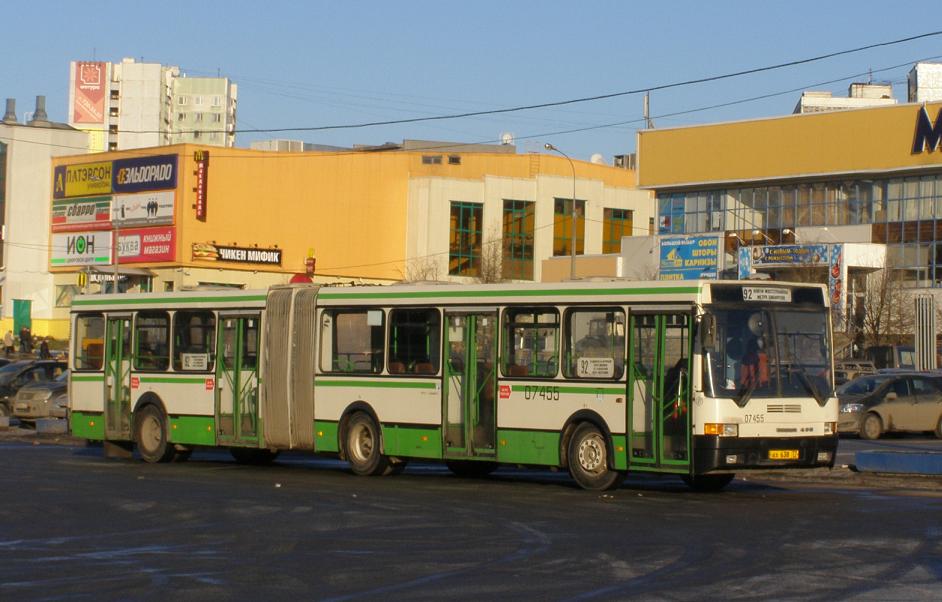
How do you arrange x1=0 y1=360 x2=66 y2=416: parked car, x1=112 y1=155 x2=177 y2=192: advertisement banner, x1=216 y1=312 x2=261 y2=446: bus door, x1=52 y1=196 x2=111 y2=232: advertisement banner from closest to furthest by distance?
x1=216 y1=312 x2=261 y2=446: bus door, x1=0 y1=360 x2=66 y2=416: parked car, x1=112 y1=155 x2=177 y2=192: advertisement banner, x1=52 y1=196 x2=111 y2=232: advertisement banner

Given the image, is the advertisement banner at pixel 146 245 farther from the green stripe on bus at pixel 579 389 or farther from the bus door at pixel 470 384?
the green stripe on bus at pixel 579 389

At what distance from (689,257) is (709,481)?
156 ft

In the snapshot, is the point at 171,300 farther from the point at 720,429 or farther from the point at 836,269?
the point at 836,269

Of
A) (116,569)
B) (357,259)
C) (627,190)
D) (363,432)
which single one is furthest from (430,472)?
(627,190)

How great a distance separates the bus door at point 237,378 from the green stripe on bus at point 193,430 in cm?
20

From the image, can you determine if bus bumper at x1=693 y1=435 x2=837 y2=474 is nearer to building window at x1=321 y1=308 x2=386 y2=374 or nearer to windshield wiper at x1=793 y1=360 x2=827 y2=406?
windshield wiper at x1=793 y1=360 x2=827 y2=406

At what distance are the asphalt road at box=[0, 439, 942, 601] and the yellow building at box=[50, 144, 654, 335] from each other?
63.0 meters

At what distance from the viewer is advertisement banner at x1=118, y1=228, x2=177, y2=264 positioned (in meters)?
84.2

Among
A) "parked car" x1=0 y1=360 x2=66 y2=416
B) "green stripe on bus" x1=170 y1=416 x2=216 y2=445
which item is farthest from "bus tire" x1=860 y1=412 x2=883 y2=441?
"parked car" x1=0 y1=360 x2=66 y2=416

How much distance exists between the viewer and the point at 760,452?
59.5 ft

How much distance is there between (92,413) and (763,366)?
529 inches

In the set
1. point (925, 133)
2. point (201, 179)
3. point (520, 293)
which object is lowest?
point (520, 293)

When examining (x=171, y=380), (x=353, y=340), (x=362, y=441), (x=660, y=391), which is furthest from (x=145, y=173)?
(x=660, y=391)

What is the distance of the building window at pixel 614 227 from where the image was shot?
325 ft
